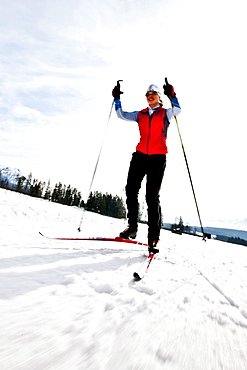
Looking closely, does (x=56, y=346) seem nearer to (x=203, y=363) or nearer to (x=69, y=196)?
(x=203, y=363)

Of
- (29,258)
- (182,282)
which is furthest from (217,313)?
(29,258)

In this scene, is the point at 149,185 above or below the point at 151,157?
below

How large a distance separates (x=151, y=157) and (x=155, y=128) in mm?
503

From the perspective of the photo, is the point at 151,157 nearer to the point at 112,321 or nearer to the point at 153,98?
the point at 153,98

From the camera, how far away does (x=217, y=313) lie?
41.4 inches

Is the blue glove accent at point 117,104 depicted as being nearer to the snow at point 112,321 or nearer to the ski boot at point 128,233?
the ski boot at point 128,233

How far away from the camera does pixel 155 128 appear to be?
10.5 feet

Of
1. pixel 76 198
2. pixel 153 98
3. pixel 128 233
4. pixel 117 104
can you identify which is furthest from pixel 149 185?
pixel 76 198

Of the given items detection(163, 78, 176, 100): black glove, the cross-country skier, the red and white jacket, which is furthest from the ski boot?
detection(163, 78, 176, 100): black glove

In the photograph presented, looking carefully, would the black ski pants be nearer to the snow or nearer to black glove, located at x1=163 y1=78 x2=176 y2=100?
black glove, located at x1=163 y1=78 x2=176 y2=100

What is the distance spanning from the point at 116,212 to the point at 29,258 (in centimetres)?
7138

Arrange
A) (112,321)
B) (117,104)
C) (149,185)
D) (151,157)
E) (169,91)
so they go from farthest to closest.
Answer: (117,104) → (169,91) → (151,157) → (149,185) → (112,321)

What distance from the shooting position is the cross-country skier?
116 inches

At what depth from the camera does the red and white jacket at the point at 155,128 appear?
10.3 feet
